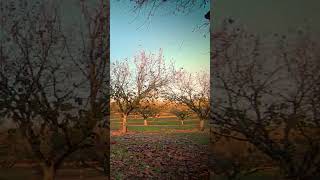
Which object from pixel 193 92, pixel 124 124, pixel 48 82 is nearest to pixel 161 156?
pixel 124 124

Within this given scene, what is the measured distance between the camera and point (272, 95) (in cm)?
492

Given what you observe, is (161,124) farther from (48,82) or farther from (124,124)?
(48,82)

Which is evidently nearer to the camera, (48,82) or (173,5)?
(48,82)

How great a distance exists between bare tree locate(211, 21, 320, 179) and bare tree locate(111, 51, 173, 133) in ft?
1.69

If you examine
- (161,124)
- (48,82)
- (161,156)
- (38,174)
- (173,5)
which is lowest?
(38,174)

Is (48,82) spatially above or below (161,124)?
above

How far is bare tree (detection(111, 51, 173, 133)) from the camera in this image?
5023 mm

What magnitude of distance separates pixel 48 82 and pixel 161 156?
125 centimetres

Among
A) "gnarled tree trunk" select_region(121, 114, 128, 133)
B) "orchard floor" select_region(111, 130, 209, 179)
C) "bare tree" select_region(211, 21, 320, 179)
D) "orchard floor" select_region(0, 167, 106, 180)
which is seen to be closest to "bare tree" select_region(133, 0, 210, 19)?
"bare tree" select_region(211, 21, 320, 179)

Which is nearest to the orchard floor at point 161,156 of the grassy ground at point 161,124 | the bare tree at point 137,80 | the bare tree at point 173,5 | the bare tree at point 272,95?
the grassy ground at point 161,124

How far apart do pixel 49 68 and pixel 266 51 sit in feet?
6.46

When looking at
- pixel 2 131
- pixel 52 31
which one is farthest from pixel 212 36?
pixel 2 131

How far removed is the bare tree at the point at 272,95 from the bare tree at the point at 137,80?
1.69ft

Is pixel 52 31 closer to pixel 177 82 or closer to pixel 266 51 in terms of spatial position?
pixel 177 82
